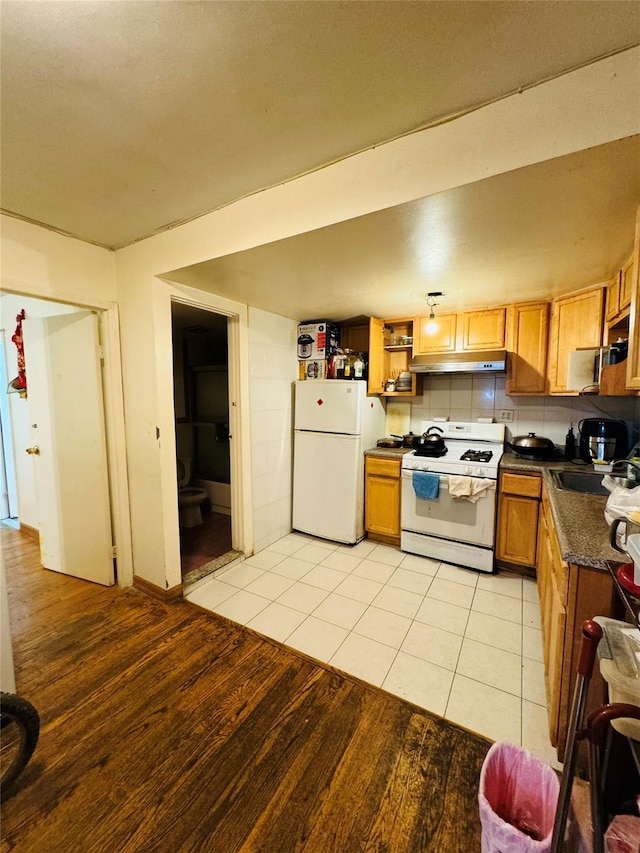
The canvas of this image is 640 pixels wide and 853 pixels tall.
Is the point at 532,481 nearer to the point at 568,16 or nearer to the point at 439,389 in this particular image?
the point at 439,389

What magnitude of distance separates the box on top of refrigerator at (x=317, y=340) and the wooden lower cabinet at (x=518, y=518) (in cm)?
181

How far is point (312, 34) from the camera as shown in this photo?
0.89 metres

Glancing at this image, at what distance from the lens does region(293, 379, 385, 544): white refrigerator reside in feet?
9.85

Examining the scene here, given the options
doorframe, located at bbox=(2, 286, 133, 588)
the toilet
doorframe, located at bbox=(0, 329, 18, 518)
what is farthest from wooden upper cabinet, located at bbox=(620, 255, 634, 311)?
doorframe, located at bbox=(0, 329, 18, 518)

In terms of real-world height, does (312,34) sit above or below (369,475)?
above

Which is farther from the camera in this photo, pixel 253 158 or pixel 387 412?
pixel 387 412

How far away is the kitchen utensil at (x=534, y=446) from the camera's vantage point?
8.73 ft

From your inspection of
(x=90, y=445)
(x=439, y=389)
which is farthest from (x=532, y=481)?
(x=90, y=445)

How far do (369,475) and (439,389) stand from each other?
107 cm

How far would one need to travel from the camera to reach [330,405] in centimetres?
306

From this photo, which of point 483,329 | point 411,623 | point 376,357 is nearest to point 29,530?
point 411,623

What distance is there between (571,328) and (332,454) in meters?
2.03

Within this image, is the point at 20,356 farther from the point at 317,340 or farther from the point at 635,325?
the point at 635,325

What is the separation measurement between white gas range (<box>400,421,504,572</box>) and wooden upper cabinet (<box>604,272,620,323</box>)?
1124mm
